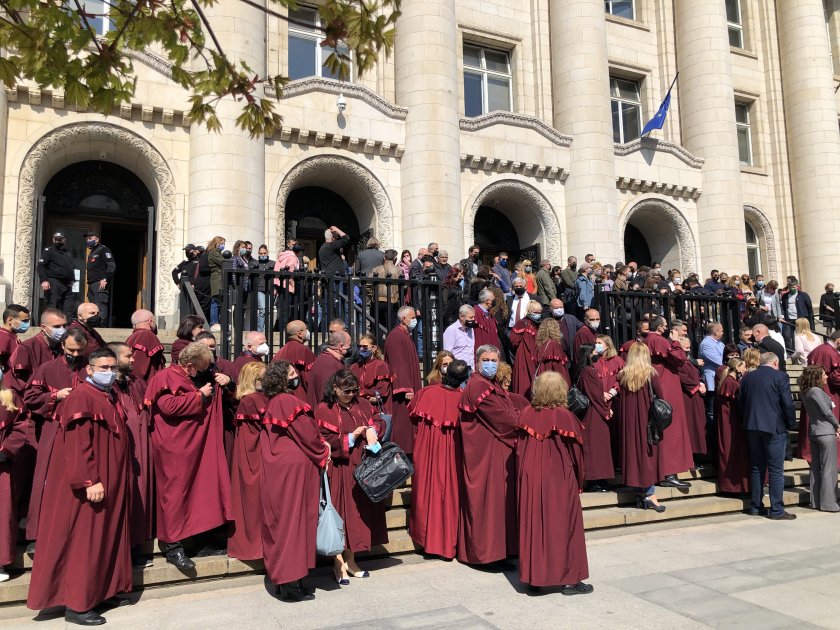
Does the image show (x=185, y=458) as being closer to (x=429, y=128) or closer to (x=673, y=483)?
(x=673, y=483)

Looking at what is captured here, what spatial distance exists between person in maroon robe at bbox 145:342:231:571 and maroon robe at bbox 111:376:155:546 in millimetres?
80

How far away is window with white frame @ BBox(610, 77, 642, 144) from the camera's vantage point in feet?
71.9

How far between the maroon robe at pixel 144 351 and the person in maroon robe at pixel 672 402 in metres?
5.80

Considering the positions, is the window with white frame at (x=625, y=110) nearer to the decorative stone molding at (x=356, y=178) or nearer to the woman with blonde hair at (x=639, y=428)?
the decorative stone molding at (x=356, y=178)

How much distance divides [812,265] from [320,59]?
17.3 metres

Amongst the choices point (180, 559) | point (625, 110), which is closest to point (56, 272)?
point (180, 559)

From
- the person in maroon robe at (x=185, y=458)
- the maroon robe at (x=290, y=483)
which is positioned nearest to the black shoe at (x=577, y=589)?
the maroon robe at (x=290, y=483)

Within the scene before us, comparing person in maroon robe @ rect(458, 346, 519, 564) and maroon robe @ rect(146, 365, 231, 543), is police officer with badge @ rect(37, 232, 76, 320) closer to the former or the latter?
maroon robe @ rect(146, 365, 231, 543)

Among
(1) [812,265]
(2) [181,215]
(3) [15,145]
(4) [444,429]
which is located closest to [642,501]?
(4) [444,429]

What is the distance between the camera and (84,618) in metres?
4.89

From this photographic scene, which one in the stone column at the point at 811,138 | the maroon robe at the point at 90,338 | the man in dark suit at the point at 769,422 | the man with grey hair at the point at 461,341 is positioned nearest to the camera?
the maroon robe at the point at 90,338

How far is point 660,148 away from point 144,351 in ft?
60.0

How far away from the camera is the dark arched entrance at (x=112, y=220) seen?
1444 centimetres

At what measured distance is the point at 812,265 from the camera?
22906 mm
